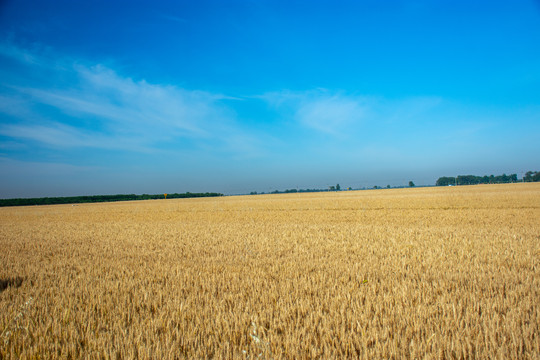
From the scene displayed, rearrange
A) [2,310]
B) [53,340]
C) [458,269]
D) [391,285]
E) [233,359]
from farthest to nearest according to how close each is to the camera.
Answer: [458,269], [391,285], [2,310], [53,340], [233,359]

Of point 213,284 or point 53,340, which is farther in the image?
point 213,284

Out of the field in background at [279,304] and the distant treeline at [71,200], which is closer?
the field in background at [279,304]

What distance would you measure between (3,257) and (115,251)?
288cm

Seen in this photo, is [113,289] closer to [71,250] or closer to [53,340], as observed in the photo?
[53,340]

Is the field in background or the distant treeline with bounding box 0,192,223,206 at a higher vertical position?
the distant treeline with bounding box 0,192,223,206

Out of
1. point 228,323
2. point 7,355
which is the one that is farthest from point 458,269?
point 7,355

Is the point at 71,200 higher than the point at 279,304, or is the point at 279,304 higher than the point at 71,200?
the point at 71,200

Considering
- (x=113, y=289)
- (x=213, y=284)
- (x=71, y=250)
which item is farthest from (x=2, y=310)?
(x=71, y=250)

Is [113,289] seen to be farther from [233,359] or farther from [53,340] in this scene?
[233,359]

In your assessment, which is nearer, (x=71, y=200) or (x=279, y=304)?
(x=279, y=304)

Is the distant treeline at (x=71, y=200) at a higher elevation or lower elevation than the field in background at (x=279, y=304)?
higher

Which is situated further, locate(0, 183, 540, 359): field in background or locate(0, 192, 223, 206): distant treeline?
locate(0, 192, 223, 206): distant treeline

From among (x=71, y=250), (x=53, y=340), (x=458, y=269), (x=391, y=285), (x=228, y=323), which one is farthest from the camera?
(x=71, y=250)

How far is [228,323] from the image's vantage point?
3.04 m
